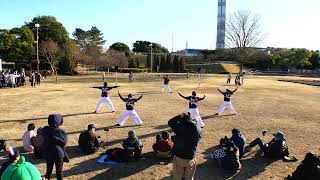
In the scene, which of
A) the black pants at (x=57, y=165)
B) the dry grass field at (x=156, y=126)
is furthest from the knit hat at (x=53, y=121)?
the dry grass field at (x=156, y=126)

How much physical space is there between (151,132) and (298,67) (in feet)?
266

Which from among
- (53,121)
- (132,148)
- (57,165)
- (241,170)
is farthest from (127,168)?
(241,170)

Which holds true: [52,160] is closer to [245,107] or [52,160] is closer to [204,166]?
[204,166]

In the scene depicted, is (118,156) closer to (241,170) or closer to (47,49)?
(241,170)

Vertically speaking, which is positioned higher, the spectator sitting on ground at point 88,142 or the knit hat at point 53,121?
the knit hat at point 53,121

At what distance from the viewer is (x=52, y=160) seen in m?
7.57

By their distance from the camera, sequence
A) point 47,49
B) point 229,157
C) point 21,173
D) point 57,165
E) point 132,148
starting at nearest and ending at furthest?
point 21,173
point 57,165
point 229,157
point 132,148
point 47,49

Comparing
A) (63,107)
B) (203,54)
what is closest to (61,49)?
(63,107)

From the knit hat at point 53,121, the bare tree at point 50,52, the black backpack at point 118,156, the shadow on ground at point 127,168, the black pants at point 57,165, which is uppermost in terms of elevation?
the bare tree at point 50,52

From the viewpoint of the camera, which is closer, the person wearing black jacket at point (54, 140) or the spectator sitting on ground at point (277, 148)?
the person wearing black jacket at point (54, 140)

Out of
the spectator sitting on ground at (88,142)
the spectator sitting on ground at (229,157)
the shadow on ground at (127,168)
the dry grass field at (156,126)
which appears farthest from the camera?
the spectator sitting on ground at (88,142)

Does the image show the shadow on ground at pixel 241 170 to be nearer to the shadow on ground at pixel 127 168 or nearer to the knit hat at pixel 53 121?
the shadow on ground at pixel 127 168

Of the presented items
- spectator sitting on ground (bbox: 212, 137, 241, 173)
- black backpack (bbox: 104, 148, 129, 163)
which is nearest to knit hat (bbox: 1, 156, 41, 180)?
black backpack (bbox: 104, 148, 129, 163)

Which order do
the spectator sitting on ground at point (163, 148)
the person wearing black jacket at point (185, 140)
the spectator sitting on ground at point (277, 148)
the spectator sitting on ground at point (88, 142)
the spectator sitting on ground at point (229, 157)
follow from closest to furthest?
the person wearing black jacket at point (185, 140)
the spectator sitting on ground at point (229, 157)
the spectator sitting on ground at point (163, 148)
the spectator sitting on ground at point (277, 148)
the spectator sitting on ground at point (88, 142)
